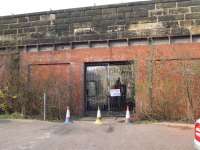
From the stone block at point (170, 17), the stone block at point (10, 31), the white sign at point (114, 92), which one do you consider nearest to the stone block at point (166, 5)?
the stone block at point (170, 17)

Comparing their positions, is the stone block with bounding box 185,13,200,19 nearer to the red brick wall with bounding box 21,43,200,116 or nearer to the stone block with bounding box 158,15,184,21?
the stone block with bounding box 158,15,184,21

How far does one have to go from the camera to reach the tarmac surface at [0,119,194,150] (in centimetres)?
1173

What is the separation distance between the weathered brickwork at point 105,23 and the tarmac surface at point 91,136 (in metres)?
4.64

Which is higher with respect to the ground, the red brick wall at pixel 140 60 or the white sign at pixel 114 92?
the red brick wall at pixel 140 60

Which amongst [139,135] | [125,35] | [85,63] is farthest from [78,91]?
[139,135]

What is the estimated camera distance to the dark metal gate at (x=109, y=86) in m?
19.6

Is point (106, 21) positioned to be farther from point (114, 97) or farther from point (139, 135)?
point (139, 135)

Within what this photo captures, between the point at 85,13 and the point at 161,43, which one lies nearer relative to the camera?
the point at 161,43

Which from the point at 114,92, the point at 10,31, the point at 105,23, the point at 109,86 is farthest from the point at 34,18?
the point at 114,92

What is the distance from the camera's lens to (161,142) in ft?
40.2

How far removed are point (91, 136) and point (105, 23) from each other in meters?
7.48

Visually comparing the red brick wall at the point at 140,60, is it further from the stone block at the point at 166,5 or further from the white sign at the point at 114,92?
the stone block at the point at 166,5

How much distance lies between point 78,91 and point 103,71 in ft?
5.67

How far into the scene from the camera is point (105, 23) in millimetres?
19281
